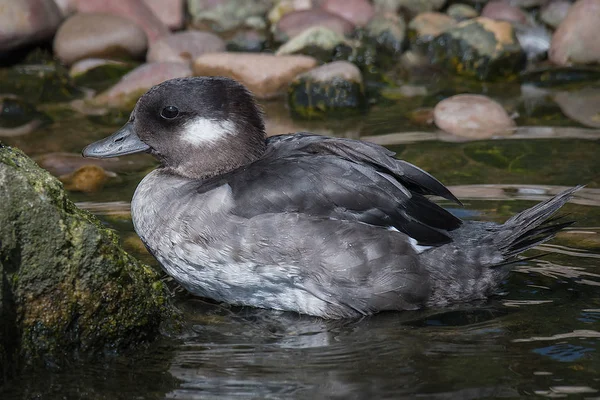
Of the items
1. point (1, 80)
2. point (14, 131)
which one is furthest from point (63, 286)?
point (1, 80)

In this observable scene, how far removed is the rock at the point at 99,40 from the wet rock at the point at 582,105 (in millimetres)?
4512

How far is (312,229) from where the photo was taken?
469 centimetres

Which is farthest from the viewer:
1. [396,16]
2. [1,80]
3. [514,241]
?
[396,16]

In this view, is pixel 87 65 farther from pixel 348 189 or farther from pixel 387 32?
pixel 348 189

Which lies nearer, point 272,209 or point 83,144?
point 272,209

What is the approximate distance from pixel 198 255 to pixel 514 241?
1.67m

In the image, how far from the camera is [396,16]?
1044 cm

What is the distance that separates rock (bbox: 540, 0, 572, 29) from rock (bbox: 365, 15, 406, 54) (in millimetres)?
1737

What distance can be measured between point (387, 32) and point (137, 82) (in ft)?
9.65

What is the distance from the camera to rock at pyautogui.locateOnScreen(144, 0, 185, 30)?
10.9 m

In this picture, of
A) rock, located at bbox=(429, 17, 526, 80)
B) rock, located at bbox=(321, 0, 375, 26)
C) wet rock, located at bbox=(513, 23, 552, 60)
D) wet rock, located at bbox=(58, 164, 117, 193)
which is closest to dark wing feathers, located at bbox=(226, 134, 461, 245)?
wet rock, located at bbox=(58, 164, 117, 193)

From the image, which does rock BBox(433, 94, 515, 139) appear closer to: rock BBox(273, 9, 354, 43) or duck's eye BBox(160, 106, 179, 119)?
rock BBox(273, 9, 354, 43)

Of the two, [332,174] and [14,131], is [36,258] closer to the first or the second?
[332,174]

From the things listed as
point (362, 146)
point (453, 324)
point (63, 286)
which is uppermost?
point (362, 146)
